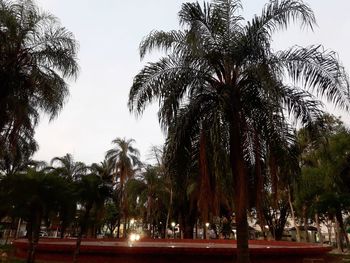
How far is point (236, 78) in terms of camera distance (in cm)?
1022

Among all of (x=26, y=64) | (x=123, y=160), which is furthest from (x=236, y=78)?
(x=123, y=160)

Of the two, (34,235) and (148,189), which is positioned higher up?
(148,189)

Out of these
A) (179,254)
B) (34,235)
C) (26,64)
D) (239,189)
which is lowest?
(179,254)

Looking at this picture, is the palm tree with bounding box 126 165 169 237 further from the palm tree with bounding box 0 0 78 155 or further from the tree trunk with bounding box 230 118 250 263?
the tree trunk with bounding box 230 118 250 263

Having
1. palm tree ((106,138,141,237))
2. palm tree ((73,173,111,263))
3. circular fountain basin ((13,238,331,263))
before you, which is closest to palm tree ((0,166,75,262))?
palm tree ((73,173,111,263))

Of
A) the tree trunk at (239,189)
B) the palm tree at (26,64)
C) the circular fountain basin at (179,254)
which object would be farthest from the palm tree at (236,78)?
the circular fountain basin at (179,254)

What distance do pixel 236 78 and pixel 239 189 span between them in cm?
305

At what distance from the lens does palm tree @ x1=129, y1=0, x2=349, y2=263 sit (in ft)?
31.6

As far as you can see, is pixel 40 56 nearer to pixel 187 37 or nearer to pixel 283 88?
pixel 187 37

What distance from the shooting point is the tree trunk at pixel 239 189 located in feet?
31.2

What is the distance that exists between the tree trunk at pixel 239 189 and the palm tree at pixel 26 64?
6.74 meters

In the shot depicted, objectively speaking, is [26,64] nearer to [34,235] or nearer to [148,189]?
[34,235]

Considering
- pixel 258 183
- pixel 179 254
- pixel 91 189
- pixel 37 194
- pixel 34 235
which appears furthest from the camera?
pixel 91 189

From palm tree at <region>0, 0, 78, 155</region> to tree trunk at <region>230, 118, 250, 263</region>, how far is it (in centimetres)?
674
